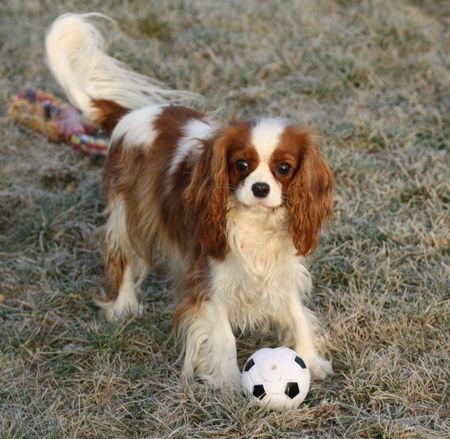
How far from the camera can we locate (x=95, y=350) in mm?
3355

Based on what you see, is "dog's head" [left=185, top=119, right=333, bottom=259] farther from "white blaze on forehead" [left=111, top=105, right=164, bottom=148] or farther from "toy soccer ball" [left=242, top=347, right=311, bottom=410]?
"white blaze on forehead" [left=111, top=105, right=164, bottom=148]

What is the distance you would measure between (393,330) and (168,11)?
4.28 meters

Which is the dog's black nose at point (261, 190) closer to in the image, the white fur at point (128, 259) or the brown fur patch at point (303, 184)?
the brown fur patch at point (303, 184)

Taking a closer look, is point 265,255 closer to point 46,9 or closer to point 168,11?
point 168,11

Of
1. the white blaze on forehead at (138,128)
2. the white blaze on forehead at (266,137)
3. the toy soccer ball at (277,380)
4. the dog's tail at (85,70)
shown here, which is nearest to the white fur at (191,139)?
the white blaze on forehead at (138,128)

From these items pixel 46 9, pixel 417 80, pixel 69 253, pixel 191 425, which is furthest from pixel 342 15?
pixel 191 425

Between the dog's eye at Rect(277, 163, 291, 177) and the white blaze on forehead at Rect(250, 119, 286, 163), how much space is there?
68 millimetres

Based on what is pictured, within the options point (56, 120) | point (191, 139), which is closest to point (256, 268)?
point (191, 139)

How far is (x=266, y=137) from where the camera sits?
2830 millimetres

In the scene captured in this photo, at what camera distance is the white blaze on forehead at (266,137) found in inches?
110

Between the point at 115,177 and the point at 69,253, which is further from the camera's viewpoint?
the point at 69,253

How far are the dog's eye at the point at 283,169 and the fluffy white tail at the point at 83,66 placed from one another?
140 centimetres

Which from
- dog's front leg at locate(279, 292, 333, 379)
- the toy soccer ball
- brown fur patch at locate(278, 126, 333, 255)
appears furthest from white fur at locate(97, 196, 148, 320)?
brown fur patch at locate(278, 126, 333, 255)

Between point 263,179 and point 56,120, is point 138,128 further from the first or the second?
point 56,120
